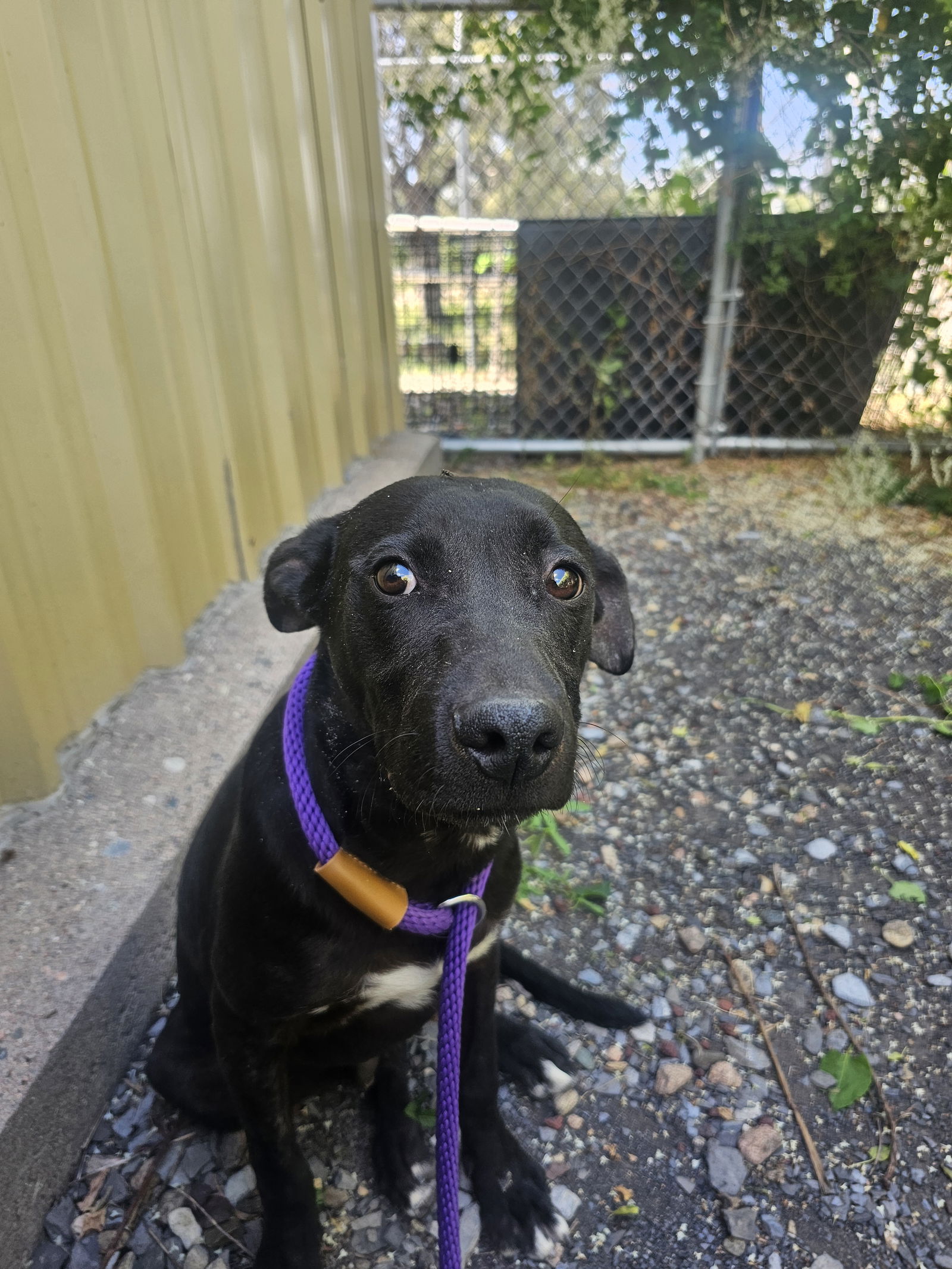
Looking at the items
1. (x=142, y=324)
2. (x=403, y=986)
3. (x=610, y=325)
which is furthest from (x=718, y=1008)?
(x=610, y=325)

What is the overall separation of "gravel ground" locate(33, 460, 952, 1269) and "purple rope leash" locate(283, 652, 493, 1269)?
443 mm

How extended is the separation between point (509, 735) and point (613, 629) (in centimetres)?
75

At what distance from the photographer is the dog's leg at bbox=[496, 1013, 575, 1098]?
197 cm

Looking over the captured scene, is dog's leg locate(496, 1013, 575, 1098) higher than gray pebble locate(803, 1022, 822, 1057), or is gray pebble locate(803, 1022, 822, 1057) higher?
dog's leg locate(496, 1013, 575, 1098)

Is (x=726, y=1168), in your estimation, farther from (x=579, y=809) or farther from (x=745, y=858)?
(x=579, y=809)

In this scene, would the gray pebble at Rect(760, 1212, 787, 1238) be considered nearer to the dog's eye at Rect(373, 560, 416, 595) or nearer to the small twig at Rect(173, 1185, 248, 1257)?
the small twig at Rect(173, 1185, 248, 1257)

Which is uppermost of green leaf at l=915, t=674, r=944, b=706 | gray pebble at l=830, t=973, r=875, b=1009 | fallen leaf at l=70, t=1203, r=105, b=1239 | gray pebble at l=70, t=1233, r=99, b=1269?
green leaf at l=915, t=674, r=944, b=706

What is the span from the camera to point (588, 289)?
5.71 m

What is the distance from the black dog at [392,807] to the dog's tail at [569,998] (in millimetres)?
336

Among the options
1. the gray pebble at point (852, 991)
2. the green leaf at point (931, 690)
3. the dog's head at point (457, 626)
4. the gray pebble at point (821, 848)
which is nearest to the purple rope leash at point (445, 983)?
the dog's head at point (457, 626)

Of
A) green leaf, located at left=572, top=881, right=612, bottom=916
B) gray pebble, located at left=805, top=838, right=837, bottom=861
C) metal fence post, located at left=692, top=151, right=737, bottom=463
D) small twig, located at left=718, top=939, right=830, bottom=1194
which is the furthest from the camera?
metal fence post, located at left=692, top=151, right=737, bottom=463

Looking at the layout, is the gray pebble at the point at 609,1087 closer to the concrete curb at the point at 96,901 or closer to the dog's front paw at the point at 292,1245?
the dog's front paw at the point at 292,1245

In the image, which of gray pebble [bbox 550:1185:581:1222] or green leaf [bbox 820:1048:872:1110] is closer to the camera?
gray pebble [bbox 550:1185:581:1222]

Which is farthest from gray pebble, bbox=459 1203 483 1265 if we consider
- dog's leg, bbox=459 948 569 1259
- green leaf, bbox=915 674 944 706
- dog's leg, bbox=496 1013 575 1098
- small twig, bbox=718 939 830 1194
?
green leaf, bbox=915 674 944 706
